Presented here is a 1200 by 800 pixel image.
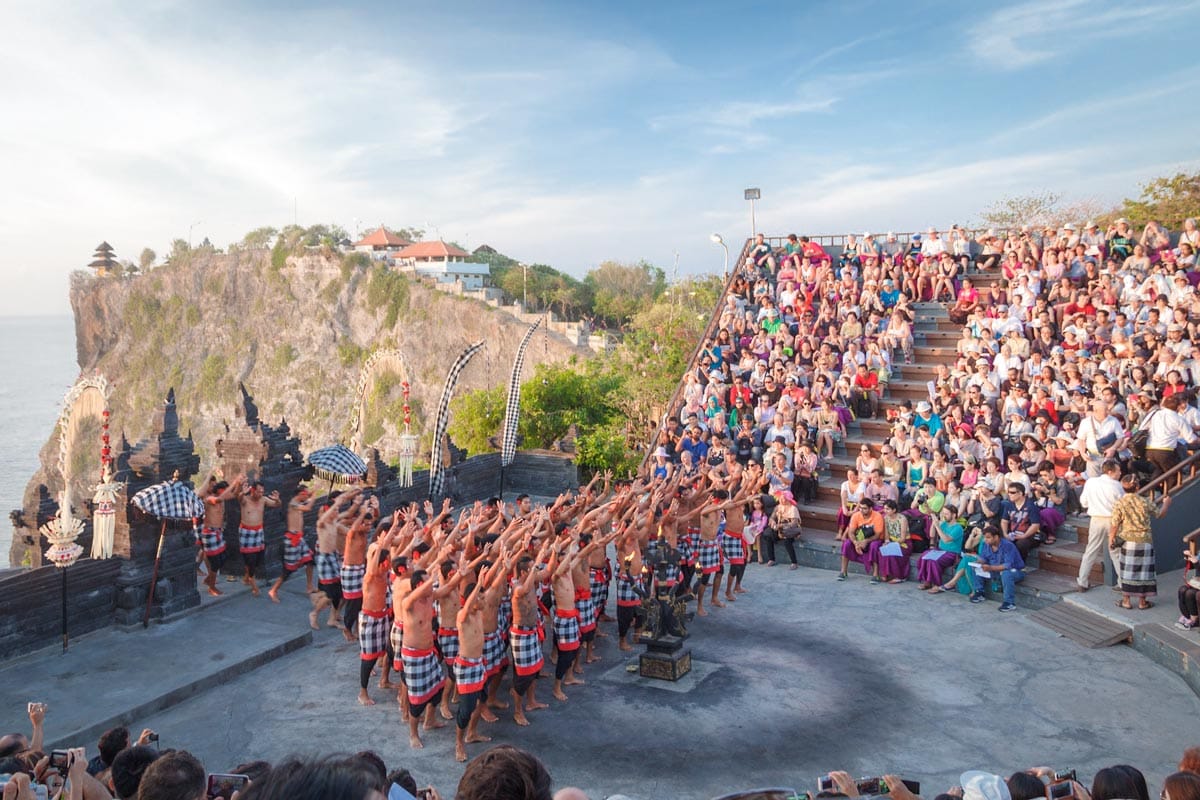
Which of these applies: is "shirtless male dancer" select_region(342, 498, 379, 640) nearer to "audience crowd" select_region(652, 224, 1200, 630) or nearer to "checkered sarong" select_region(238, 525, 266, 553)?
"checkered sarong" select_region(238, 525, 266, 553)

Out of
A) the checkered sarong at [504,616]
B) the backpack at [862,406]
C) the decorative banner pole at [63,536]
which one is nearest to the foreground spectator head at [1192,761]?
the checkered sarong at [504,616]

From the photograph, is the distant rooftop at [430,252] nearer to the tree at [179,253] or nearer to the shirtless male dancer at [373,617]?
the tree at [179,253]

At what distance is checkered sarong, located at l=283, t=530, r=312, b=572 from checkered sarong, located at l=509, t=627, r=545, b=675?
4839mm

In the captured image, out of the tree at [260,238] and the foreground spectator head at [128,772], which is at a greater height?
the tree at [260,238]

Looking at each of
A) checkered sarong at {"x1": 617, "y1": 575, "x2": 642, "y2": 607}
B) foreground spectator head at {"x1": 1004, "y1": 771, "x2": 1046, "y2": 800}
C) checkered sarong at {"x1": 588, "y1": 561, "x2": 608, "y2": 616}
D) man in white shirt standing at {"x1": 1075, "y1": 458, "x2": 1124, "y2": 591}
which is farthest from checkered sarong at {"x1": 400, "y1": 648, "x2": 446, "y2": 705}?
man in white shirt standing at {"x1": 1075, "y1": 458, "x2": 1124, "y2": 591}

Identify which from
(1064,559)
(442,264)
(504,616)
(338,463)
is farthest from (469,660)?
(442,264)

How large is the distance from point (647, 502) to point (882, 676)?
3.46 m

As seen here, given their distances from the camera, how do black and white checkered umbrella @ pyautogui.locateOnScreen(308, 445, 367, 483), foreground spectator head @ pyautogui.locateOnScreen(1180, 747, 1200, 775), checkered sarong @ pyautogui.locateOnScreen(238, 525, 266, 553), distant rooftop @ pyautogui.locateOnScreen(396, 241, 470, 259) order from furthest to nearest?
1. distant rooftop @ pyautogui.locateOnScreen(396, 241, 470, 259)
2. black and white checkered umbrella @ pyautogui.locateOnScreen(308, 445, 367, 483)
3. checkered sarong @ pyautogui.locateOnScreen(238, 525, 266, 553)
4. foreground spectator head @ pyautogui.locateOnScreen(1180, 747, 1200, 775)

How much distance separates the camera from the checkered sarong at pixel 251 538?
38.8 feet

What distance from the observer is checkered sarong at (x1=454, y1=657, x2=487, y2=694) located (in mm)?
7680

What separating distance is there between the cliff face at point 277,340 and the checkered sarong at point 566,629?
37705 millimetres

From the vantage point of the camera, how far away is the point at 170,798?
141 inches

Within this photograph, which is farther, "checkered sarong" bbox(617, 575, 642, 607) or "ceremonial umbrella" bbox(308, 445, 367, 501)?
"ceremonial umbrella" bbox(308, 445, 367, 501)

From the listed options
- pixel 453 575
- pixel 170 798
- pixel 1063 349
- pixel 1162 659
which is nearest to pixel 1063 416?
pixel 1063 349
